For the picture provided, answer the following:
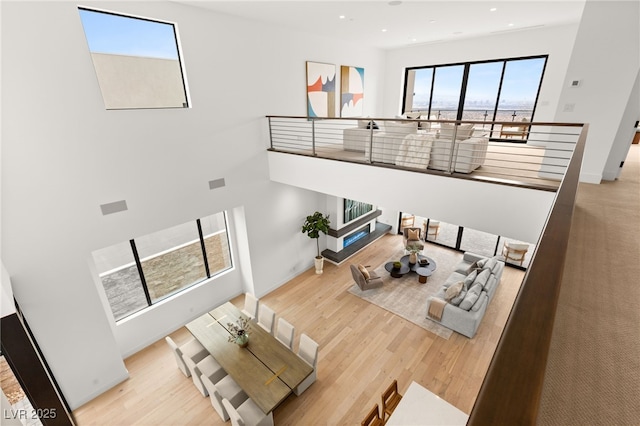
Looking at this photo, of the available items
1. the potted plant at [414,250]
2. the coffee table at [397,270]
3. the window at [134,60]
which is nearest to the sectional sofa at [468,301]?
the coffee table at [397,270]

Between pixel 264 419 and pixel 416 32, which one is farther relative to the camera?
pixel 416 32

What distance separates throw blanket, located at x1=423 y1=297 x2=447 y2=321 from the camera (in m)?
6.13

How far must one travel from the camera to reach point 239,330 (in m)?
4.96

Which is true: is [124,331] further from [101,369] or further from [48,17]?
[48,17]

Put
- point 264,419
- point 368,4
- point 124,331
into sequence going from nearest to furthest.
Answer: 1. point 264,419
2. point 368,4
3. point 124,331

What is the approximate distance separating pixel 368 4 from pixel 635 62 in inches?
149

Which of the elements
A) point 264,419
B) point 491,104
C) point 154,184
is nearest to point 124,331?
point 154,184

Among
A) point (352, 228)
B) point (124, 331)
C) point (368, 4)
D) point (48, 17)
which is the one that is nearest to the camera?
point (48, 17)

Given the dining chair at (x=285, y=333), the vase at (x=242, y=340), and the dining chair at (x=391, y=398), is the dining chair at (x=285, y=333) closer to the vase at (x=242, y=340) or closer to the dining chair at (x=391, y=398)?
the vase at (x=242, y=340)

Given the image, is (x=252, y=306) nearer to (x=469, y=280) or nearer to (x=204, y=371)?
(x=204, y=371)

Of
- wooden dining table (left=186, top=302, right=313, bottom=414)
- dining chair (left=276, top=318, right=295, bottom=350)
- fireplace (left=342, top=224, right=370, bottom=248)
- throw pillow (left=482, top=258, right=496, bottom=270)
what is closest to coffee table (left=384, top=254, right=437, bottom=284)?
throw pillow (left=482, top=258, right=496, bottom=270)

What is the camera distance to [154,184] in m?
4.88

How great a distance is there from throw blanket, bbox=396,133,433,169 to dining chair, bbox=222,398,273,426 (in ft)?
14.1

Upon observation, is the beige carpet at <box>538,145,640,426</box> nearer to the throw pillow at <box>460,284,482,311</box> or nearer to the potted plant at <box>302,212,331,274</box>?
the throw pillow at <box>460,284,482,311</box>
